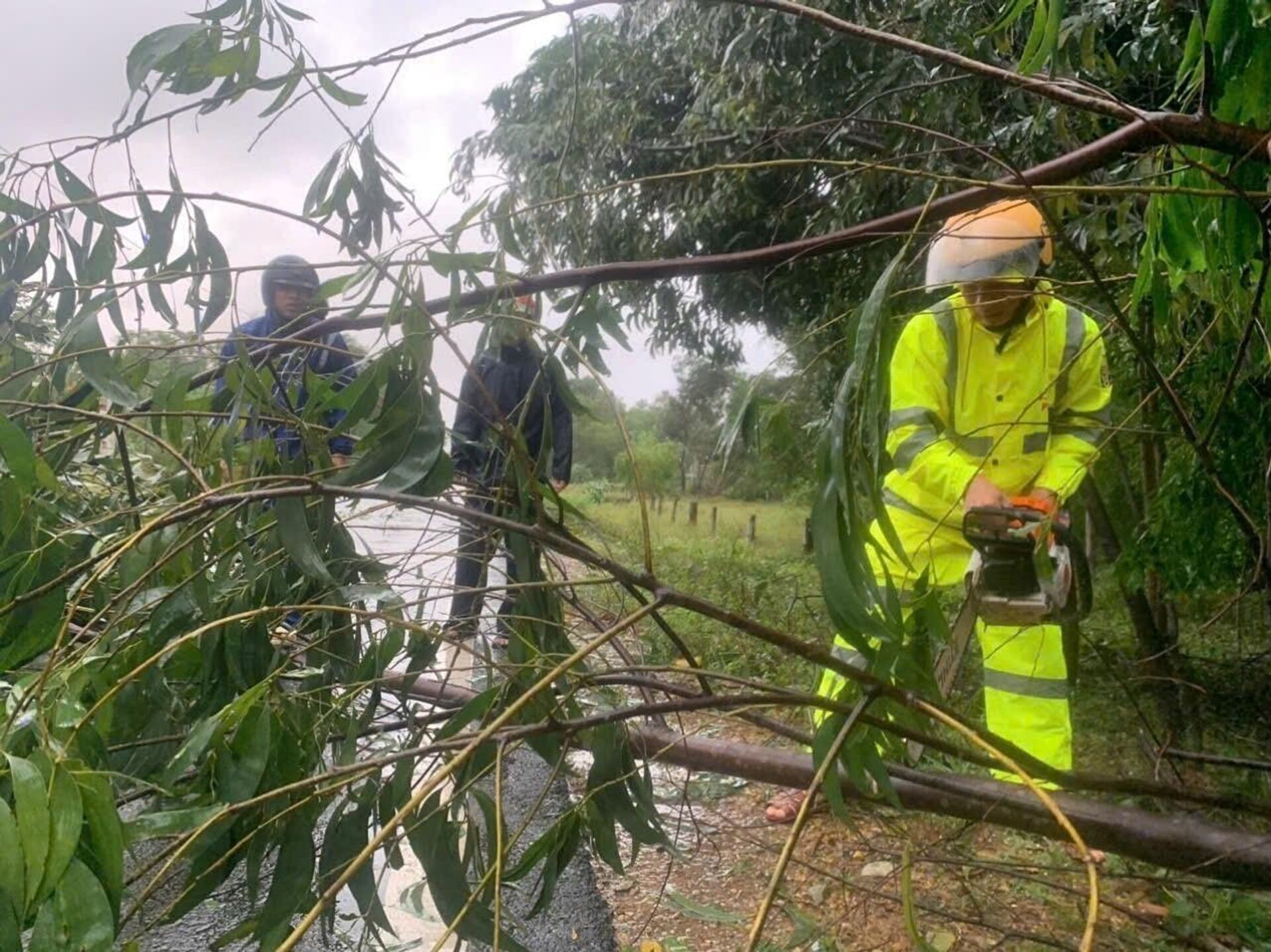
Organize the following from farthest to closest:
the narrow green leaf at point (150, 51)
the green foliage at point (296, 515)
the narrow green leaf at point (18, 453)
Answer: the narrow green leaf at point (150, 51) → the narrow green leaf at point (18, 453) → the green foliage at point (296, 515)

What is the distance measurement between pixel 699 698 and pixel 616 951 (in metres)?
1.22

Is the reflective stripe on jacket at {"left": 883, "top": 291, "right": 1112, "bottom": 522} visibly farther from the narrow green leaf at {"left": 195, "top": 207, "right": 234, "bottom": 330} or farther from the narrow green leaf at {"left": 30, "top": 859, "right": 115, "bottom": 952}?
the narrow green leaf at {"left": 30, "top": 859, "right": 115, "bottom": 952}

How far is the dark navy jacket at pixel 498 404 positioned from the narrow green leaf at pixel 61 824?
1.74ft

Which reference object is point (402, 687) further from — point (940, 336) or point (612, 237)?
point (612, 237)

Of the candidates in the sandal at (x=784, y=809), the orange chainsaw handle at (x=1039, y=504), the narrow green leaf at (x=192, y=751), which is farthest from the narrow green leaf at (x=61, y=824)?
the sandal at (x=784, y=809)

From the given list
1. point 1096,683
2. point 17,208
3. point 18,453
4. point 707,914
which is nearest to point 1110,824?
point 707,914

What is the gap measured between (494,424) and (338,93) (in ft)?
1.65

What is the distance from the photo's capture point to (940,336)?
2205 mm

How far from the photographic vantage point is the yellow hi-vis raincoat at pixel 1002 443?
2.06 m

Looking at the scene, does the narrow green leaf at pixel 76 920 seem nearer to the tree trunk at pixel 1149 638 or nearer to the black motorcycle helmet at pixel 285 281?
the black motorcycle helmet at pixel 285 281

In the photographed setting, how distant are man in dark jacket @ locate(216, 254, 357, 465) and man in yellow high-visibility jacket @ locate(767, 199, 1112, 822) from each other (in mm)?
1159

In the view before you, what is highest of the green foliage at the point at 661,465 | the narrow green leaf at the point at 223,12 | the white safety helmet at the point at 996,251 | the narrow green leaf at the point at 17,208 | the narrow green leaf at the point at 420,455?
the narrow green leaf at the point at 223,12

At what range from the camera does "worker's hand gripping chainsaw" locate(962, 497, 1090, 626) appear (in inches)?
69.5

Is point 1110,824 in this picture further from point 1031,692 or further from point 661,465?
point 661,465
